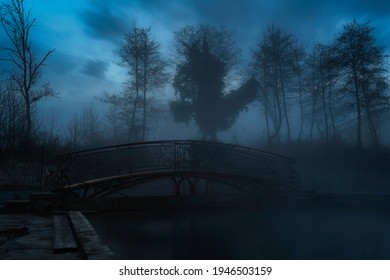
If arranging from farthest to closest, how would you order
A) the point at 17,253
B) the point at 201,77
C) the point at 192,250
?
the point at 201,77, the point at 192,250, the point at 17,253

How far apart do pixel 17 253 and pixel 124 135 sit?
20168mm

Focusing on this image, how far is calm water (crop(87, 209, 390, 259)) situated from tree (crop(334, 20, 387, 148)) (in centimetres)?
899

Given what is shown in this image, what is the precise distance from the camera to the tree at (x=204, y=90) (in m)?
23.9

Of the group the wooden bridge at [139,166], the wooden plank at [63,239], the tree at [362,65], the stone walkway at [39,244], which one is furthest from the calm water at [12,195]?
the tree at [362,65]

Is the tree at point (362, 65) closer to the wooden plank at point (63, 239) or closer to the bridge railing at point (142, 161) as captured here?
the bridge railing at point (142, 161)

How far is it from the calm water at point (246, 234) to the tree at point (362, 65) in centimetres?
899

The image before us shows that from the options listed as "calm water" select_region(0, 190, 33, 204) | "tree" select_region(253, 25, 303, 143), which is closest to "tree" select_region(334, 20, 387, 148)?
"tree" select_region(253, 25, 303, 143)

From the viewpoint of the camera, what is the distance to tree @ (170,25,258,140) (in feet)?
78.5

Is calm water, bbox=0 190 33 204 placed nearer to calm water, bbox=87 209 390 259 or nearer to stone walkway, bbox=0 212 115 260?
calm water, bbox=87 209 390 259

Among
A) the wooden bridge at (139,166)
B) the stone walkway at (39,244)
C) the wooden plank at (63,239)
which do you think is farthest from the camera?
the wooden bridge at (139,166)

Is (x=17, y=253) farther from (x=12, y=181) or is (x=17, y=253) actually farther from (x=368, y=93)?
(x=368, y=93)

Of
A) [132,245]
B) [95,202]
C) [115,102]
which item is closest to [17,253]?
[132,245]

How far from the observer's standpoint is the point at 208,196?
1437cm

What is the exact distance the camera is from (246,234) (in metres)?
9.84
